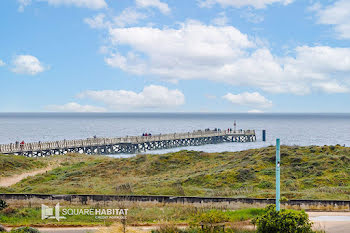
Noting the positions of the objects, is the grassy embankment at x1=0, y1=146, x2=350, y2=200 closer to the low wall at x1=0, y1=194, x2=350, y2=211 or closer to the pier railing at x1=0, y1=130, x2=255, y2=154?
the low wall at x1=0, y1=194, x2=350, y2=211

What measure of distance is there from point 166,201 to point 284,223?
9452 millimetres

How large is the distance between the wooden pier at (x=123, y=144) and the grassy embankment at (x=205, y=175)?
13986 mm

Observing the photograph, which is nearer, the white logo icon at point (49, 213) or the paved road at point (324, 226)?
the paved road at point (324, 226)

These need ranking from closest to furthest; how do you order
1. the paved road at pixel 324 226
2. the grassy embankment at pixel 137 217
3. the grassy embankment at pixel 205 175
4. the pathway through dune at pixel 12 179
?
1. the paved road at pixel 324 226
2. the grassy embankment at pixel 137 217
3. the grassy embankment at pixel 205 175
4. the pathway through dune at pixel 12 179

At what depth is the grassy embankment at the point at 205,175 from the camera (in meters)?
25.9

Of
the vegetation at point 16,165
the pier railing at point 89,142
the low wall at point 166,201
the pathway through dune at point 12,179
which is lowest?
the pathway through dune at point 12,179

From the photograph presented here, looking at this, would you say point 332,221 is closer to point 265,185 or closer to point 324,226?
point 324,226

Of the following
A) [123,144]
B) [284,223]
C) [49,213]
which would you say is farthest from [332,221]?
[123,144]

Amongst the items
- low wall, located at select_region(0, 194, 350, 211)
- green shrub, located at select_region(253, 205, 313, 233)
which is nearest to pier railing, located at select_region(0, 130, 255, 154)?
low wall, located at select_region(0, 194, 350, 211)

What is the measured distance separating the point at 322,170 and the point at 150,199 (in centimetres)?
1716

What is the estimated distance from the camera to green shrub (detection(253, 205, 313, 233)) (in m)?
12.4

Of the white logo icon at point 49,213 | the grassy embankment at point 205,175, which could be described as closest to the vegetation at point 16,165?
the grassy embankment at point 205,175

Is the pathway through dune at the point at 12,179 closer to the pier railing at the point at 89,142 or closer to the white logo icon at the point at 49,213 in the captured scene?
the white logo icon at the point at 49,213

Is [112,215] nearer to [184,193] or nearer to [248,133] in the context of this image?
[184,193]
